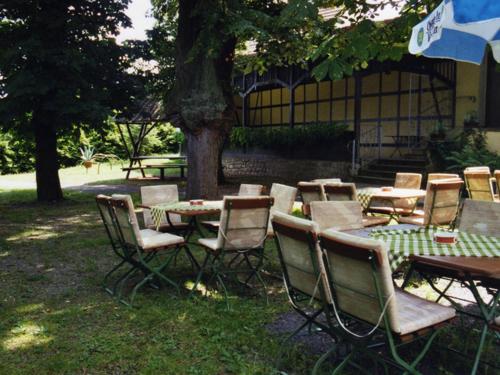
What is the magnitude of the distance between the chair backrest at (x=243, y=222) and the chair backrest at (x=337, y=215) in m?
0.60

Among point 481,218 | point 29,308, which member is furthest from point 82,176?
point 481,218

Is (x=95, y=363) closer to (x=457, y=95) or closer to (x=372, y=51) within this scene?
(x=372, y=51)

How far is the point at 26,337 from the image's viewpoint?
3.94 metres

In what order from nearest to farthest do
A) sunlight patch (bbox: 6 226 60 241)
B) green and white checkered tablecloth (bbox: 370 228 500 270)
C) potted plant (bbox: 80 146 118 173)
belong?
green and white checkered tablecloth (bbox: 370 228 500 270) → sunlight patch (bbox: 6 226 60 241) → potted plant (bbox: 80 146 118 173)

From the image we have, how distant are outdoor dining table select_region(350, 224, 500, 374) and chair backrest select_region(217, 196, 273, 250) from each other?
47.3 inches

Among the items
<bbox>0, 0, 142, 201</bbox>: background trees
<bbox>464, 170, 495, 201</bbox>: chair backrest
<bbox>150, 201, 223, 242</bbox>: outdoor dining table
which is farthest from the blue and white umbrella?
<bbox>0, 0, 142, 201</bbox>: background trees

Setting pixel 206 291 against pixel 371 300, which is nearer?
pixel 371 300

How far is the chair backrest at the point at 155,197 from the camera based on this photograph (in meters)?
6.20

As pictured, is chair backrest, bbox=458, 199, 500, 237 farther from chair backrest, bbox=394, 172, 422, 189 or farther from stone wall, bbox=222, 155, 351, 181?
stone wall, bbox=222, 155, 351, 181

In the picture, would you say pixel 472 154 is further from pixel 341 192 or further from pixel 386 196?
pixel 341 192

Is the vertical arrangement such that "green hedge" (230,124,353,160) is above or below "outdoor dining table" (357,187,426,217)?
above

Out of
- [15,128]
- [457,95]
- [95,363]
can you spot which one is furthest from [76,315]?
[457,95]

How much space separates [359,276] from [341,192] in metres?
3.42

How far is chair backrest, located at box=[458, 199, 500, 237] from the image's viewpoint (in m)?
4.00
